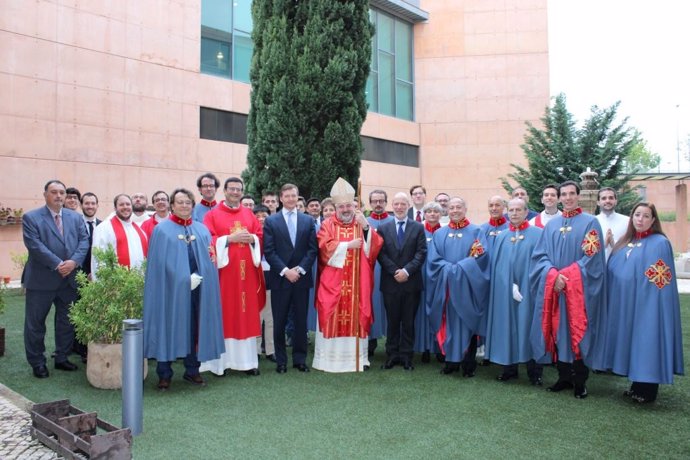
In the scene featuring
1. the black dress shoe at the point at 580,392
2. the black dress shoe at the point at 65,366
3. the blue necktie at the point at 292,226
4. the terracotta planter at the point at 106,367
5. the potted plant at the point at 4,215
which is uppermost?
the potted plant at the point at 4,215

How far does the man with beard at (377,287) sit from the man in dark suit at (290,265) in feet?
2.92

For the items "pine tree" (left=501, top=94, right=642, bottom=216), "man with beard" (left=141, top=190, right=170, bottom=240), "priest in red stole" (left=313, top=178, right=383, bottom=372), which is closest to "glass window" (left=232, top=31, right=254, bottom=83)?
"pine tree" (left=501, top=94, right=642, bottom=216)

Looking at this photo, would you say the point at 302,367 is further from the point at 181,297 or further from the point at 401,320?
the point at 181,297

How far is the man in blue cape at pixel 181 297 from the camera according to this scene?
563 cm

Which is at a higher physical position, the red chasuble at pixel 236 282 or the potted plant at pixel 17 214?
the potted plant at pixel 17 214

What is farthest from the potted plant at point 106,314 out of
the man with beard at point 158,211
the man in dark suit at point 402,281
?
the man in dark suit at point 402,281

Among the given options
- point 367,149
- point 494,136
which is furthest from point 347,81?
point 494,136

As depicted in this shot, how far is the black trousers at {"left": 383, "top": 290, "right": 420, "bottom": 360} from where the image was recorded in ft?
22.4

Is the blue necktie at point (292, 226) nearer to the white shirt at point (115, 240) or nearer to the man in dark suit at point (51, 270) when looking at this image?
the white shirt at point (115, 240)

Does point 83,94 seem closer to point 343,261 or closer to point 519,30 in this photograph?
point 343,261

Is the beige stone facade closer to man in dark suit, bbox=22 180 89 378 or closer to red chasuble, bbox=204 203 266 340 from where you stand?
man in dark suit, bbox=22 180 89 378

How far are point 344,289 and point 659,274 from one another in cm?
325

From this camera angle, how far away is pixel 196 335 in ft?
19.5

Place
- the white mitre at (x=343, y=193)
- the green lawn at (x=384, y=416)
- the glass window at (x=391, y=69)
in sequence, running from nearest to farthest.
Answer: the green lawn at (x=384, y=416)
the white mitre at (x=343, y=193)
the glass window at (x=391, y=69)
